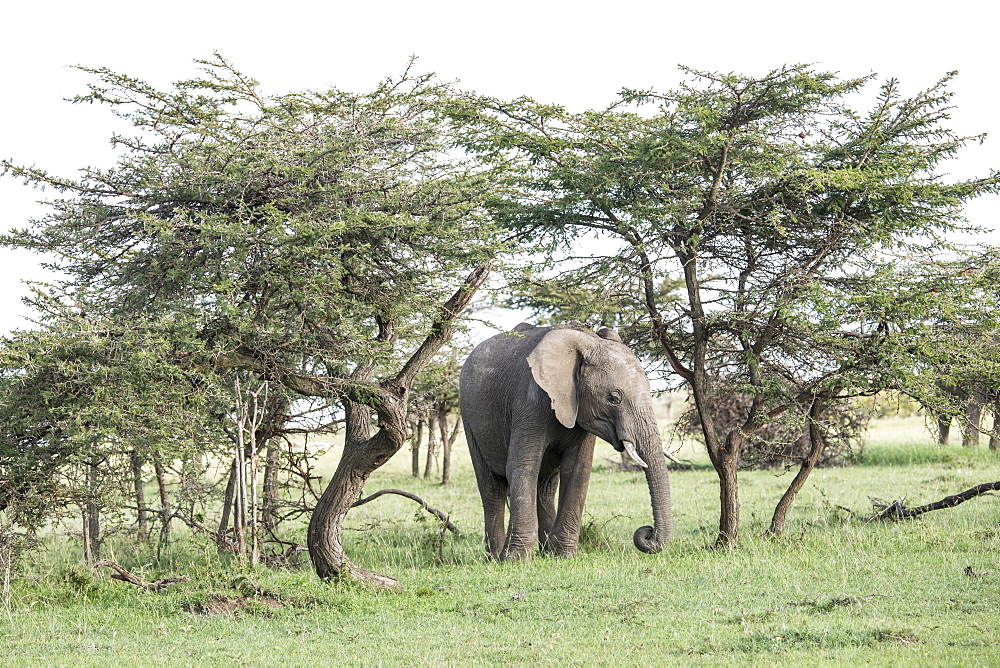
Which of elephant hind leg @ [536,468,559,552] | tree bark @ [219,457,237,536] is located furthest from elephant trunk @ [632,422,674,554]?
tree bark @ [219,457,237,536]

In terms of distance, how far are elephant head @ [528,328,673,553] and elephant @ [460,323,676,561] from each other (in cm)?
1

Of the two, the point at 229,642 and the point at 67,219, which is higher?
the point at 67,219

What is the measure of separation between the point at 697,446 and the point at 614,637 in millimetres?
35354

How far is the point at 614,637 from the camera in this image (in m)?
8.62

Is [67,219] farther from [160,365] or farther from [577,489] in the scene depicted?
[577,489]

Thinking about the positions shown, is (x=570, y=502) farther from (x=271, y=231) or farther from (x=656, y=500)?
(x=271, y=231)

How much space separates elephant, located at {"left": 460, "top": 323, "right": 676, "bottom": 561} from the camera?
1234 cm

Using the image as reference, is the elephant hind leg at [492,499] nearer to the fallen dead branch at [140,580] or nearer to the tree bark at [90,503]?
the fallen dead branch at [140,580]

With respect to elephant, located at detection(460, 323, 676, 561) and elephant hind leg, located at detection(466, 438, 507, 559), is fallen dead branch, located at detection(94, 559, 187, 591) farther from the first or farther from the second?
elephant hind leg, located at detection(466, 438, 507, 559)

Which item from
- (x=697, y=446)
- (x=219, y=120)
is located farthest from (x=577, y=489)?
(x=697, y=446)

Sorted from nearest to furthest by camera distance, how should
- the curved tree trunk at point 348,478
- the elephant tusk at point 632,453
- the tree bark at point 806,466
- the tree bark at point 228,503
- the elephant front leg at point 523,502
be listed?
the elephant tusk at point 632,453 < the curved tree trunk at point 348,478 < the elephant front leg at point 523,502 < the tree bark at point 806,466 < the tree bark at point 228,503

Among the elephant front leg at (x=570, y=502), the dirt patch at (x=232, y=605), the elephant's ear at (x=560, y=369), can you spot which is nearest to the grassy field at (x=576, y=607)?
the dirt patch at (x=232, y=605)

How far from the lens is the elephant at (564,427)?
1234cm

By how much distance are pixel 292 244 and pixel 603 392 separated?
4.05m
